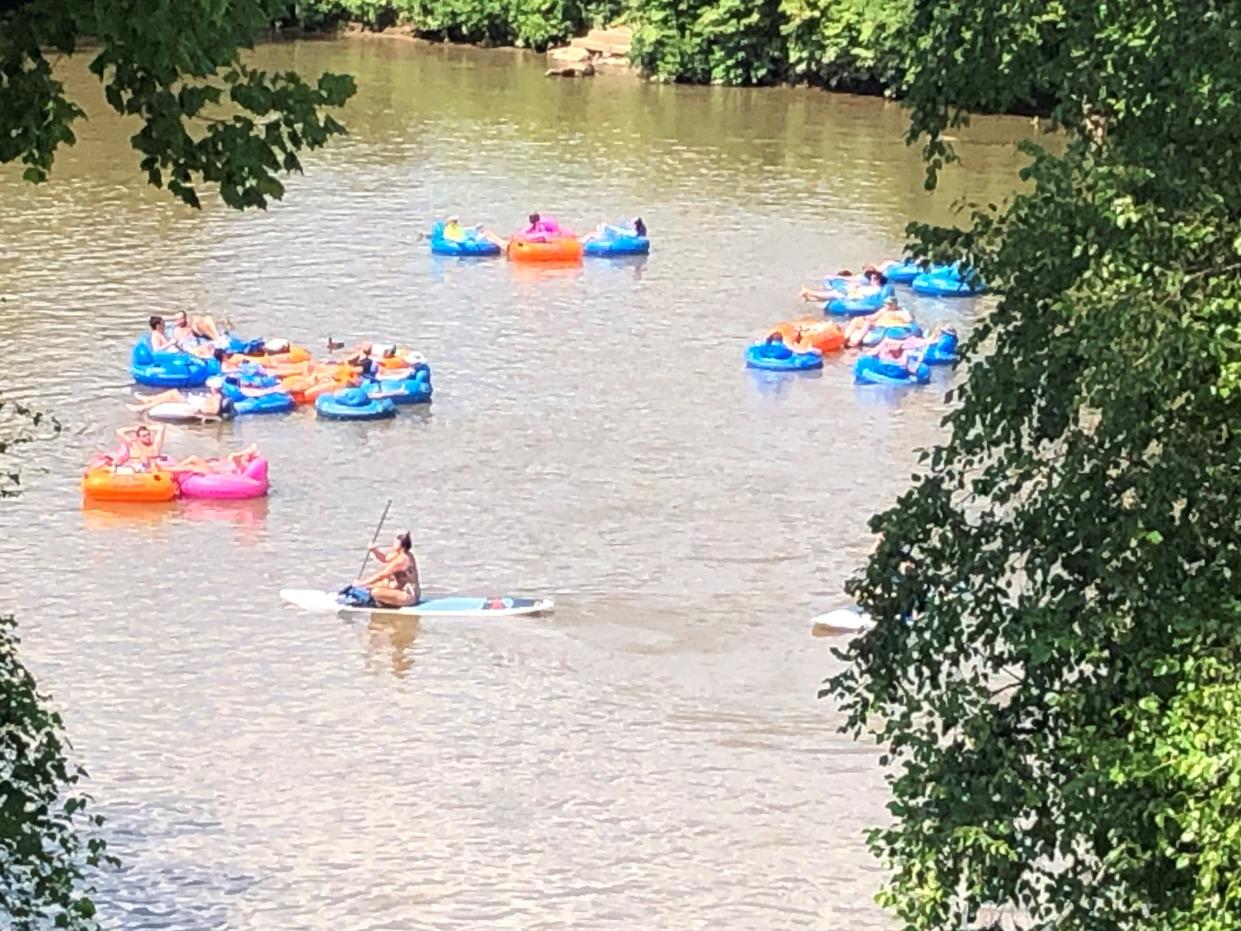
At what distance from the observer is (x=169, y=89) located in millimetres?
5203

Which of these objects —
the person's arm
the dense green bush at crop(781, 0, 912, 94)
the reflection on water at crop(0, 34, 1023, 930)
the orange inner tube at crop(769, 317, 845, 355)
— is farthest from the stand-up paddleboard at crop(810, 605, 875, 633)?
the dense green bush at crop(781, 0, 912, 94)

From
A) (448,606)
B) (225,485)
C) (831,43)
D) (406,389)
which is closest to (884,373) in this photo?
(406,389)

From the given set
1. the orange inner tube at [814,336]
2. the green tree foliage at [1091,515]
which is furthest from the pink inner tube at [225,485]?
the green tree foliage at [1091,515]

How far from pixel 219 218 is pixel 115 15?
2874cm

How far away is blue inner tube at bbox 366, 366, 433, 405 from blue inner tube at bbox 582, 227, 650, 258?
772 centimetres

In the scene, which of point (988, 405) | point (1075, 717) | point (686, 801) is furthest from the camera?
point (686, 801)

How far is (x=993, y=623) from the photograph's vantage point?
7523 mm

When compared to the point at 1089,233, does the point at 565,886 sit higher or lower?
lower

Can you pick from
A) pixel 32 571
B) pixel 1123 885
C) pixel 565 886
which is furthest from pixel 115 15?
pixel 32 571

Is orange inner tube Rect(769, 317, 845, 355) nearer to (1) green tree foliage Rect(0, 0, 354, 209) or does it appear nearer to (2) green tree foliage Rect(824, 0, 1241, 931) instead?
(2) green tree foliage Rect(824, 0, 1241, 931)

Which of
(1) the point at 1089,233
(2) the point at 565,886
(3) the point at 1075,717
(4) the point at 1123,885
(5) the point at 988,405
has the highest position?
(1) the point at 1089,233

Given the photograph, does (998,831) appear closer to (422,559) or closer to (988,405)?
(988,405)

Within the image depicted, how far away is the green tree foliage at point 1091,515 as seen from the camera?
22.5 feet

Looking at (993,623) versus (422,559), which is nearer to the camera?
(993,623)
